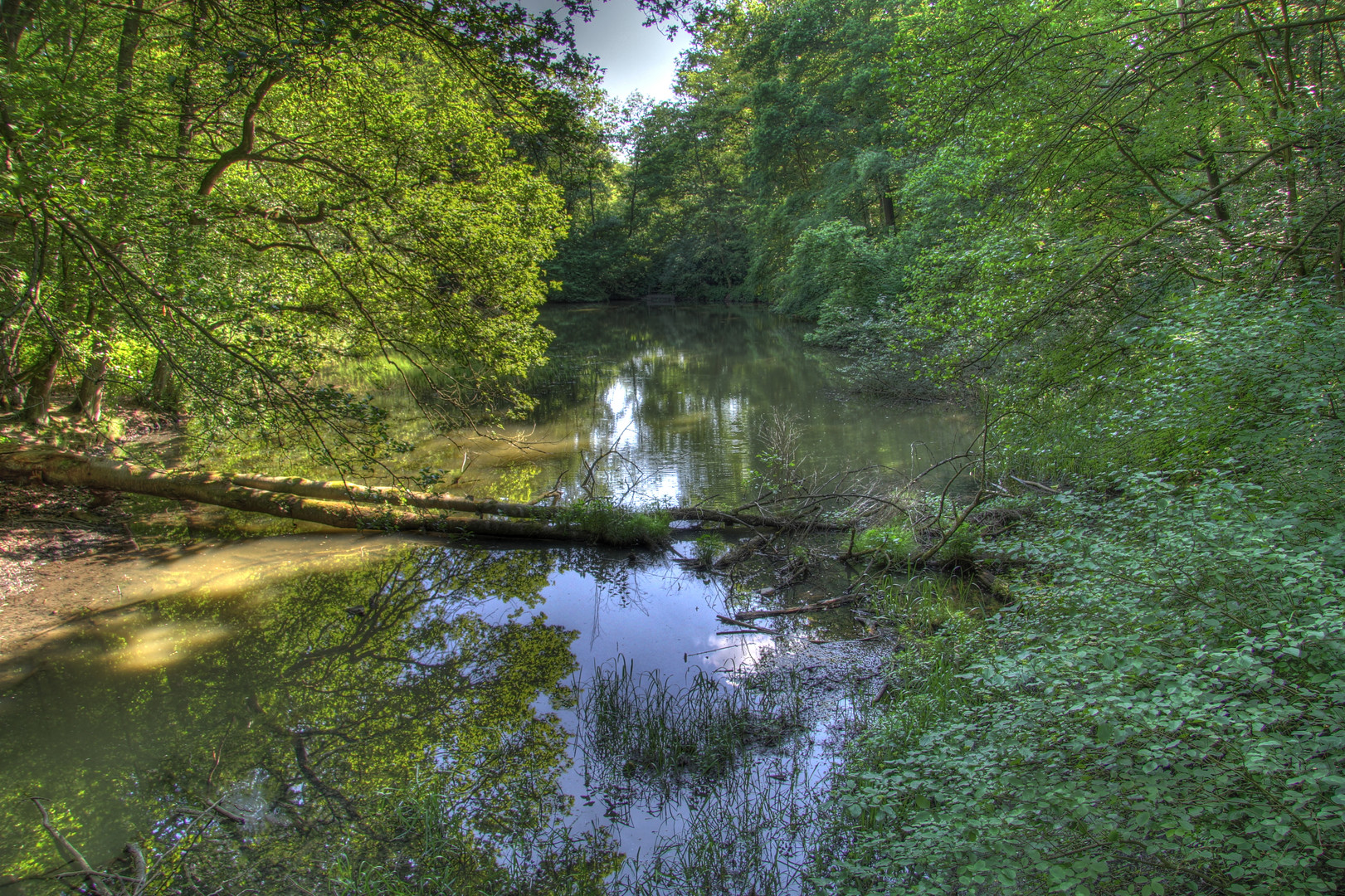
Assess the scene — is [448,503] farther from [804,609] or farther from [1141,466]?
[1141,466]

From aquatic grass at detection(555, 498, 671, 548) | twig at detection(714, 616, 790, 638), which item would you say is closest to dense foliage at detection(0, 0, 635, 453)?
aquatic grass at detection(555, 498, 671, 548)

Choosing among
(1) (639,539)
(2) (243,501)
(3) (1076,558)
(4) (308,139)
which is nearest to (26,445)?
(2) (243,501)

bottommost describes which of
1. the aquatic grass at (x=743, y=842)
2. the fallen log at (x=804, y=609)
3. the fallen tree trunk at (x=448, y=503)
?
the aquatic grass at (x=743, y=842)

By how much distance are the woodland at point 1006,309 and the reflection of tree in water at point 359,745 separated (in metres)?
0.42

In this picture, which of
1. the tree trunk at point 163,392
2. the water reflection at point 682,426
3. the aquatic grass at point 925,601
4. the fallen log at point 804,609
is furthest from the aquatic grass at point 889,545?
the tree trunk at point 163,392

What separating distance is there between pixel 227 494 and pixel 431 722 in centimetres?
563

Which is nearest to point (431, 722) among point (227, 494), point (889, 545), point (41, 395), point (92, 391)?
point (889, 545)

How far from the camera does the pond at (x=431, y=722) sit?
351 cm

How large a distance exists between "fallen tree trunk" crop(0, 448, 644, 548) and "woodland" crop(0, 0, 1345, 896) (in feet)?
0.30

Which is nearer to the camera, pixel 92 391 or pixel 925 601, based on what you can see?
pixel 925 601

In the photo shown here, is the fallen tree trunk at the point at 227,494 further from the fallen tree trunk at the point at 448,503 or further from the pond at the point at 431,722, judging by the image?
the pond at the point at 431,722

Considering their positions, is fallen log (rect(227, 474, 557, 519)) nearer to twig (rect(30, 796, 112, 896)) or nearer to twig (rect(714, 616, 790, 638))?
twig (rect(714, 616, 790, 638))

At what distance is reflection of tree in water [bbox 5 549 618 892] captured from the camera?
3.48 metres

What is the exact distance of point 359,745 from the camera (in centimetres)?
444
